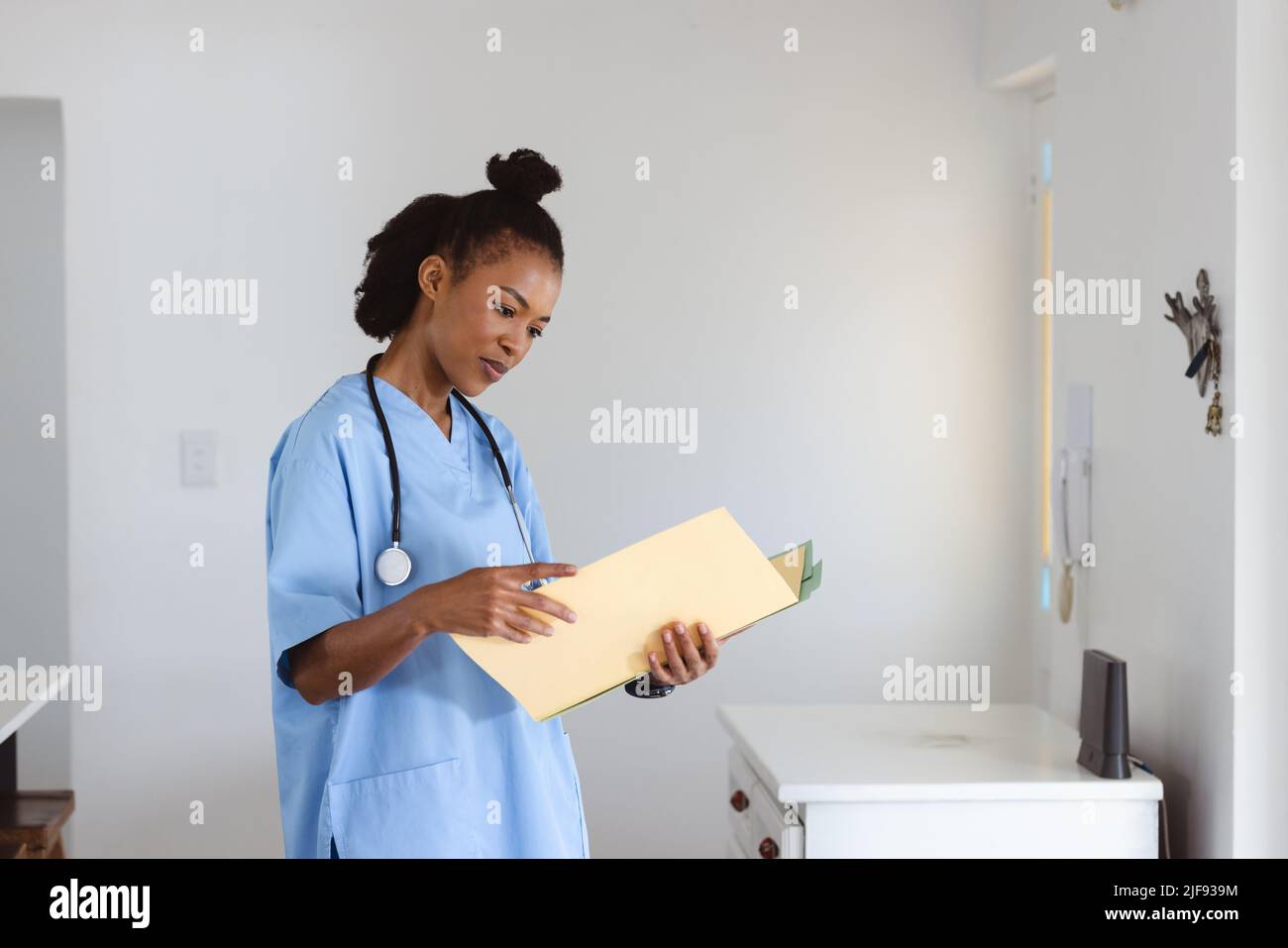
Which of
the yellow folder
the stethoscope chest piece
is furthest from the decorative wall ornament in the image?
the stethoscope chest piece

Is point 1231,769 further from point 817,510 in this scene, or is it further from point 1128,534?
point 817,510

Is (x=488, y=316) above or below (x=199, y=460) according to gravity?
above

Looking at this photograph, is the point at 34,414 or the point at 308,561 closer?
the point at 308,561

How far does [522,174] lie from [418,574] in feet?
1.24

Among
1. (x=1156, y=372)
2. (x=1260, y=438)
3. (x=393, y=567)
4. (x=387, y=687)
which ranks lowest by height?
(x=387, y=687)

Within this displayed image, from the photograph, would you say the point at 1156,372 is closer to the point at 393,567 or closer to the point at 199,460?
the point at 393,567

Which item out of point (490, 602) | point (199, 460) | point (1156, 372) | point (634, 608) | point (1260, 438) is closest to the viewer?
point (490, 602)

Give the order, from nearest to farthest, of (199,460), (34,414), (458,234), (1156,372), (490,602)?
1. (490,602)
2. (458,234)
3. (1156,372)
4. (199,460)
5. (34,414)

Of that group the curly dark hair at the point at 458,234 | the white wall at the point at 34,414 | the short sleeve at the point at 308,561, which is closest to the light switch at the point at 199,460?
the white wall at the point at 34,414

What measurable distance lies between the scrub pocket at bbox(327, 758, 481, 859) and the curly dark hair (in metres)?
0.41

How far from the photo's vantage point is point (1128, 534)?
74.0 inches

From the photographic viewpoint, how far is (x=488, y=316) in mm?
1051

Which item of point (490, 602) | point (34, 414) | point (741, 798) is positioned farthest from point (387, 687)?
point (34, 414)

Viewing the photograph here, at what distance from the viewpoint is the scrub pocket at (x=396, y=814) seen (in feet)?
3.28
